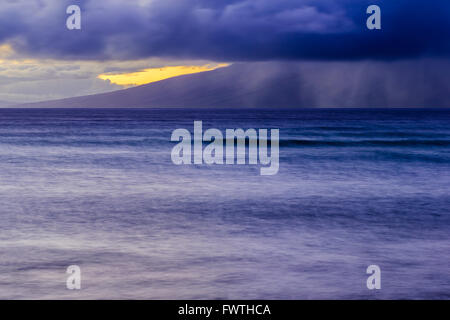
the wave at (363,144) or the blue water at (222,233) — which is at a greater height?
the wave at (363,144)

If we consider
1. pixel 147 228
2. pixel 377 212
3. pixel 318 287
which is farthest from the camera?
pixel 377 212

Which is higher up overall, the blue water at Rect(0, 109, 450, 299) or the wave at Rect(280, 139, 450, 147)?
the wave at Rect(280, 139, 450, 147)

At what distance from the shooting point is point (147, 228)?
38.9 ft

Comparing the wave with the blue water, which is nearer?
the blue water

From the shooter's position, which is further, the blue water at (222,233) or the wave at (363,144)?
the wave at (363,144)

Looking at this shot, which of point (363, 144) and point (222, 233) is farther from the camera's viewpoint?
point (363, 144)

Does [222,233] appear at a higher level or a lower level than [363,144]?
lower

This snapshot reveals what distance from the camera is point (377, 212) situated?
14094mm

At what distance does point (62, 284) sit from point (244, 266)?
2.95 meters

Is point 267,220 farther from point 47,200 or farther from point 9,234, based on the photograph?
point 47,200

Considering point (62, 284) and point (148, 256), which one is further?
point (148, 256)
